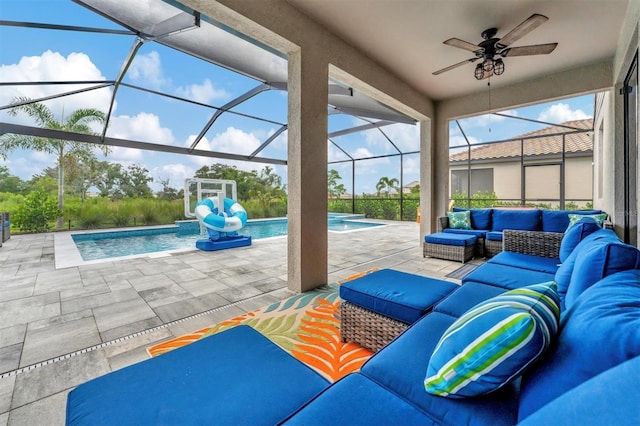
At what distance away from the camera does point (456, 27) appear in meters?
3.55

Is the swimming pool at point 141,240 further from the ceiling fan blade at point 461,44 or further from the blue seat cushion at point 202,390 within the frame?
the ceiling fan blade at point 461,44

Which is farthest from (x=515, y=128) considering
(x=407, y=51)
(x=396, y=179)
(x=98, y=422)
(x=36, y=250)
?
(x=36, y=250)

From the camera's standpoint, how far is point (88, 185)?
9.46m

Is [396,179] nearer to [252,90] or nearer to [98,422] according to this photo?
[252,90]

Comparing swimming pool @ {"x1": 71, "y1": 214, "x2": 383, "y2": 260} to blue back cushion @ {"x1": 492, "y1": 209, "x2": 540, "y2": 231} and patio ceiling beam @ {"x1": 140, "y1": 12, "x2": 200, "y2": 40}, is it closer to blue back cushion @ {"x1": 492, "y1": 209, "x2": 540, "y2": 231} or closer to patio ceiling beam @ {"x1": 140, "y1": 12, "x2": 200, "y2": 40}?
patio ceiling beam @ {"x1": 140, "y1": 12, "x2": 200, "y2": 40}

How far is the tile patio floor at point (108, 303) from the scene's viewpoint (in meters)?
1.77

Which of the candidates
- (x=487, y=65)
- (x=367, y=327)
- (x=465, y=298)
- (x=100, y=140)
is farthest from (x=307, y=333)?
(x=100, y=140)

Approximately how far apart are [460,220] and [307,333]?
4378mm

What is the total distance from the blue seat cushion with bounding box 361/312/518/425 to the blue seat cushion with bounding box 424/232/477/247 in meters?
3.63

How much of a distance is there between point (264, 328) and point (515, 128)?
1074 centimetres

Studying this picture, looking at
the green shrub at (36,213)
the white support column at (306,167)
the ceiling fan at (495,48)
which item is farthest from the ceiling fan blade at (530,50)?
the green shrub at (36,213)

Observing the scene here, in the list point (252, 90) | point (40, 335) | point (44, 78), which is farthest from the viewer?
point (252, 90)

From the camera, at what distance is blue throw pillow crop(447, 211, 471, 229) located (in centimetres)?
540

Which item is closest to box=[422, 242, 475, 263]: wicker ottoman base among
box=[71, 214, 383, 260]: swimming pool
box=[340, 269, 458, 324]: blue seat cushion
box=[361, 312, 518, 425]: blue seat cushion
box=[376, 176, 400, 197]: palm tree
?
box=[340, 269, 458, 324]: blue seat cushion
